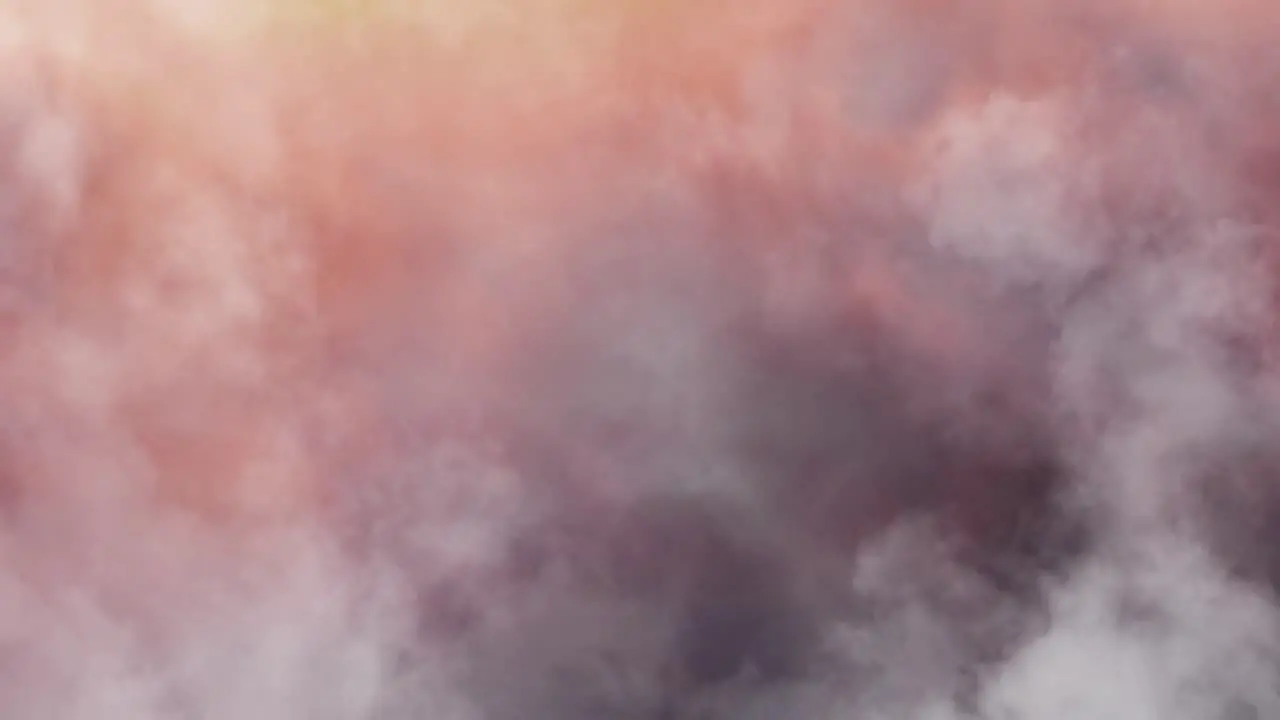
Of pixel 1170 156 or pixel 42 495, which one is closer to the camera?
pixel 42 495

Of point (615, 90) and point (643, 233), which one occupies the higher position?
point (615, 90)

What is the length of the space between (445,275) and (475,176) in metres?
0.54

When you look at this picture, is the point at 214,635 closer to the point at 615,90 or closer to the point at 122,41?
the point at 122,41

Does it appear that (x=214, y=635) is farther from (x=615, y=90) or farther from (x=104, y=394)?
(x=615, y=90)

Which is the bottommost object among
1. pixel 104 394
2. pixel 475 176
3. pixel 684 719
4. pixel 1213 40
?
pixel 684 719

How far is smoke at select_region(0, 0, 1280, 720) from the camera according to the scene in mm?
6590

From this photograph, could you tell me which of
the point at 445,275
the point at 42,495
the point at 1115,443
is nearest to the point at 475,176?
the point at 445,275

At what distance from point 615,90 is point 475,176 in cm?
86

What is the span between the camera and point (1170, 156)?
6.95m

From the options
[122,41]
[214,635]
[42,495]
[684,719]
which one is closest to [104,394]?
[42,495]

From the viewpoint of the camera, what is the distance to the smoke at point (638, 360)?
6.59 meters

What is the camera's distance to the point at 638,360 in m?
6.94

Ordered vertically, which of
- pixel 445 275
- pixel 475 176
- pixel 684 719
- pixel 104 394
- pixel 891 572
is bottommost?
pixel 684 719

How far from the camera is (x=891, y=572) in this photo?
6.84 m
